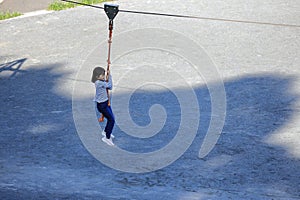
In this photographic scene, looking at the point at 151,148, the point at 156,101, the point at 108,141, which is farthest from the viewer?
the point at 156,101

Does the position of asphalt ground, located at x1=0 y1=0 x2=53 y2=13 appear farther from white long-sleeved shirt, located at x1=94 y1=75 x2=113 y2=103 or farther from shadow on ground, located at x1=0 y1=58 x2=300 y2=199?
white long-sleeved shirt, located at x1=94 y1=75 x2=113 y2=103

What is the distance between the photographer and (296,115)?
46.2 feet

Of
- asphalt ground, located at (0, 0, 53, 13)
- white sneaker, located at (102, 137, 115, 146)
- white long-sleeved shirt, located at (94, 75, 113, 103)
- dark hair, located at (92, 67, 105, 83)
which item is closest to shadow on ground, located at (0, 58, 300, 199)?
white sneaker, located at (102, 137, 115, 146)

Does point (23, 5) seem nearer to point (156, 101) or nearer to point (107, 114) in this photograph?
point (156, 101)

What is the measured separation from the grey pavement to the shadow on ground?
0.02 m

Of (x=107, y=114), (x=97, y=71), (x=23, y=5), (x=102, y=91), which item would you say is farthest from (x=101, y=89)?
(x=23, y=5)

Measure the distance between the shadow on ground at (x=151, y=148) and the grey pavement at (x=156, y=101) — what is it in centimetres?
2

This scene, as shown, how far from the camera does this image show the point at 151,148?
499 inches

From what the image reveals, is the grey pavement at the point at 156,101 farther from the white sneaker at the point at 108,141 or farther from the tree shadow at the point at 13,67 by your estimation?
the white sneaker at the point at 108,141

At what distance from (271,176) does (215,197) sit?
134 cm

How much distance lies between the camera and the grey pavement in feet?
36.7

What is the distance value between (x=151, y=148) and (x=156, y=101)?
7.78 feet

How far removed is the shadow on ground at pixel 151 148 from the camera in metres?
10.9

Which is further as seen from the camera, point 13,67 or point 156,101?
point 13,67
